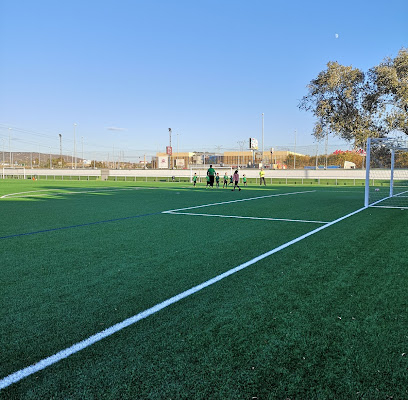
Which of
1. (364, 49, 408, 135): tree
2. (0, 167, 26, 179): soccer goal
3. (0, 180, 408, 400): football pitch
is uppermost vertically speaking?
(364, 49, 408, 135): tree

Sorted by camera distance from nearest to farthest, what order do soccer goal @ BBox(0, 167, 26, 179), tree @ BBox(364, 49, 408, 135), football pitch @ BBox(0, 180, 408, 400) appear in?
football pitch @ BBox(0, 180, 408, 400)
tree @ BBox(364, 49, 408, 135)
soccer goal @ BBox(0, 167, 26, 179)

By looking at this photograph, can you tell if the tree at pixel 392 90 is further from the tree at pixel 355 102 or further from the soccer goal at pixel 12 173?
the soccer goal at pixel 12 173

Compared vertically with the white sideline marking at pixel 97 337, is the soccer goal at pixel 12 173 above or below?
above

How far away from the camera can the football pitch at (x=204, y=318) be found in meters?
2.42

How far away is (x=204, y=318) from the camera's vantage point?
136 inches

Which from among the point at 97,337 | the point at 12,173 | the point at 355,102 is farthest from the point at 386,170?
the point at 12,173

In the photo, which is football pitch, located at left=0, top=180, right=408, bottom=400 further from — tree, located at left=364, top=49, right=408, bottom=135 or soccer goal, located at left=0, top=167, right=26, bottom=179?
soccer goal, located at left=0, top=167, right=26, bottom=179

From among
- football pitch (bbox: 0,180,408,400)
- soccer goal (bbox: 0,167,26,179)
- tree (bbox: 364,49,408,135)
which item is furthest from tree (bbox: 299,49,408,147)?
soccer goal (bbox: 0,167,26,179)

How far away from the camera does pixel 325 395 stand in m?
2.29

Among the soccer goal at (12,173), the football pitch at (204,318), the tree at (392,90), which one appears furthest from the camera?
the soccer goal at (12,173)

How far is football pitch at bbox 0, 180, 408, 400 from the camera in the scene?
242 centimetres

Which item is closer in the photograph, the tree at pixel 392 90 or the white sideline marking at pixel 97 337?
the white sideline marking at pixel 97 337

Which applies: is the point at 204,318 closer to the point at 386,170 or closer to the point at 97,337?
the point at 97,337

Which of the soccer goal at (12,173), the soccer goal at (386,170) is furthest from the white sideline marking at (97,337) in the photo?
the soccer goal at (12,173)
